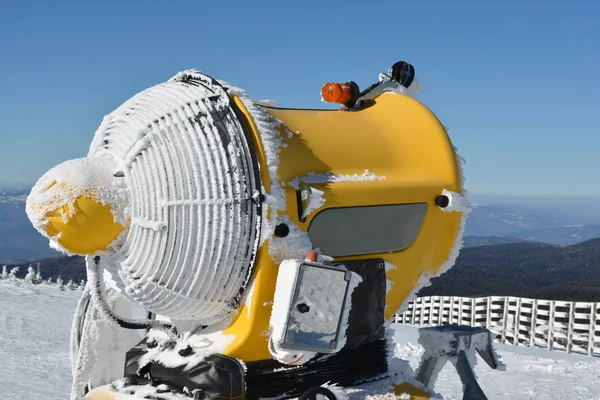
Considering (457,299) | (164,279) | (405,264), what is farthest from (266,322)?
(457,299)

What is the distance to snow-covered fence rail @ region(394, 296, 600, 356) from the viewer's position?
12055mm

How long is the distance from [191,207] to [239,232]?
0.70ft

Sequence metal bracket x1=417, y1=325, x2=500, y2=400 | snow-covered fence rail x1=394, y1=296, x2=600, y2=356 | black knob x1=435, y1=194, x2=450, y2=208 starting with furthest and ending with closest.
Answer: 1. snow-covered fence rail x1=394, y1=296, x2=600, y2=356
2. metal bracket x1=417, y1=325, x2=500, y2=400
3. black knob x1=435, y1=194, x2=450, y2=208

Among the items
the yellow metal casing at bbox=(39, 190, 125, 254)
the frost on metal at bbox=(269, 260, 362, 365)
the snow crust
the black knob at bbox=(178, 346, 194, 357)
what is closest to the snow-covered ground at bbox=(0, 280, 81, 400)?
the black knob at bbox=(178, 346, 194, 357)

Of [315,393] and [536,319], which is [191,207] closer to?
[315,393]

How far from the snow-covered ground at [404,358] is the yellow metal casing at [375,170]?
8.20 ft

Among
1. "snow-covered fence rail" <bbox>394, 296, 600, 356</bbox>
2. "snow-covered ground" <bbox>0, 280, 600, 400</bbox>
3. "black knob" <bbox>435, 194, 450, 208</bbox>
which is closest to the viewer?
"black knob" <bbox>435, 194, 450, 208</bbox>

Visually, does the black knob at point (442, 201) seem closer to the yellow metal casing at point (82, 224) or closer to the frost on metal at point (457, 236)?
the frost on metal at point (457, 236)

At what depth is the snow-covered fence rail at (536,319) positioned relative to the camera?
12.1 m

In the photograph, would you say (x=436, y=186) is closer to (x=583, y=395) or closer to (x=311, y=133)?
(x=311, y=133)

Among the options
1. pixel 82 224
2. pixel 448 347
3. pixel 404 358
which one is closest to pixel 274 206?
pixel 82 224

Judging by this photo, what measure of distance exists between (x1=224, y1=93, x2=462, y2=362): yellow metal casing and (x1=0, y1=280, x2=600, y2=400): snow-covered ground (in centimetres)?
250

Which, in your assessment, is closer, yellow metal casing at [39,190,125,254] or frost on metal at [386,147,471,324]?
yellow metal casing at [39,190,125,254]

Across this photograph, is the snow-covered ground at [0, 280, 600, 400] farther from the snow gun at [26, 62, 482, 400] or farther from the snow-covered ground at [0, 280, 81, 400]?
the snow gun at [26, 62, 482, 400]
